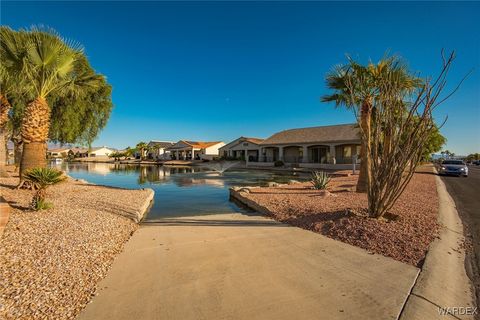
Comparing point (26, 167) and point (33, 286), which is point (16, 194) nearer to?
point (26, 167)

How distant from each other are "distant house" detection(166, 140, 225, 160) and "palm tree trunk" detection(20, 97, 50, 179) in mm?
46684

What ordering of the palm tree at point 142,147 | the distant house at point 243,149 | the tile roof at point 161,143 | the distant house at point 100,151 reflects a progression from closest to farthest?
the distant house at point 243,149
the palm tree at point 142,147
the tile roof at point 161,143
the distant house at point 100,151

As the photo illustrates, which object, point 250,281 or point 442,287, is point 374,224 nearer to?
point 442,287

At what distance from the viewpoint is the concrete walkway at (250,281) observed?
3.10 meters

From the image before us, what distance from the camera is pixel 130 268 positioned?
14.2 feet

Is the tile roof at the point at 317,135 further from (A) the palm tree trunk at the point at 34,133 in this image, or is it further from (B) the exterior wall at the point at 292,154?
(A) the palm tree trunk at the point at 34,133

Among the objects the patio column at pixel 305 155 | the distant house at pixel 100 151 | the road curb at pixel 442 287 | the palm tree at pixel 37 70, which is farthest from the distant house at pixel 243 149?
the distant house at pixel 100 151

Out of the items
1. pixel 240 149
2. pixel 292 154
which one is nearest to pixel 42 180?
pixel 292 154

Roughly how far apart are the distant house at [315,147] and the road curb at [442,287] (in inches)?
1083

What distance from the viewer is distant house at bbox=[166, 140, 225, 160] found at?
6003 cm

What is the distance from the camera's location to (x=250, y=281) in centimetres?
379

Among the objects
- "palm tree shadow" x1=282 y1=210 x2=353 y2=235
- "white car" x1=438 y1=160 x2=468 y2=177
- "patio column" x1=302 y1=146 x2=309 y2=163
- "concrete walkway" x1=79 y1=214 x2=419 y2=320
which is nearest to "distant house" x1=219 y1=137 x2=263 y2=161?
"patio column" x1=302 y1=146 x2=309 y2=163

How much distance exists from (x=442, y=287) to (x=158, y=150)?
74.5 metres

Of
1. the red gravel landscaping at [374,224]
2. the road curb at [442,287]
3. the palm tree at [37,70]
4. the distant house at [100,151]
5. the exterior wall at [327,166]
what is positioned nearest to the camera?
the road curb at [442,287]
